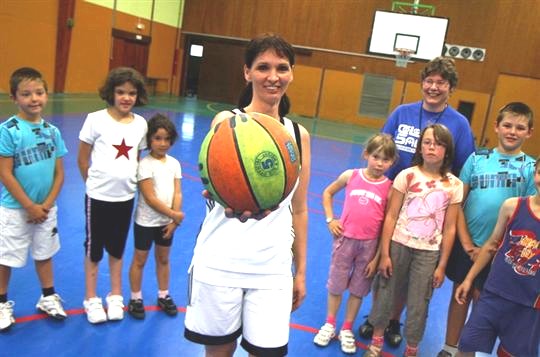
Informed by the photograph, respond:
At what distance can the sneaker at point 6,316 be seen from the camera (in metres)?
2.53

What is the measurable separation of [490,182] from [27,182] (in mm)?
2638

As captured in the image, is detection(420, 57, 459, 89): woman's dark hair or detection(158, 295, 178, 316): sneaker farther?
detection(158, 295, 178, 316): sneaker

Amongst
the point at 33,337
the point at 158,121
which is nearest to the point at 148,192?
the point at 158,121

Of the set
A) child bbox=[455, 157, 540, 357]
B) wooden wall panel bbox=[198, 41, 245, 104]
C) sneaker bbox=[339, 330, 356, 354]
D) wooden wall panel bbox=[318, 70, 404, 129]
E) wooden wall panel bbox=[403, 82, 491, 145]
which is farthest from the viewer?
wooden wall panel bbox=[198, 41, 245, 104]

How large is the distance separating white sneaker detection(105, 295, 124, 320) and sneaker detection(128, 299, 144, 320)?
6 centimetres

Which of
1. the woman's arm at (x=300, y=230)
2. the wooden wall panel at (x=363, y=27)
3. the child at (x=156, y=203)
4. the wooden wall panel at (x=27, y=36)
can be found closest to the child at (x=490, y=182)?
the woman's arm at (x=300, y=230)

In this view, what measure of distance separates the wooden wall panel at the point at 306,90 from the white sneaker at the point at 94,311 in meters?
14.7

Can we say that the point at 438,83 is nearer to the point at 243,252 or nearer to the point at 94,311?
the point at 243,252

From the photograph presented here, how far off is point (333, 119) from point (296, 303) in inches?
606

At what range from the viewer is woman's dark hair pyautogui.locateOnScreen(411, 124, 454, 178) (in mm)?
2490

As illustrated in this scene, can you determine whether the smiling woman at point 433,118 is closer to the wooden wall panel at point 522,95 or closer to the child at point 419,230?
the child at point 419,230

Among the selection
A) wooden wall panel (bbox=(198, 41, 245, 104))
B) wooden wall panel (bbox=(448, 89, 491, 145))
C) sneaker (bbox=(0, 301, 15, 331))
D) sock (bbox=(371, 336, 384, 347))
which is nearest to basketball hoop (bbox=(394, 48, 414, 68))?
wooden wall panel (bbox=(448, 89, 491, 145))

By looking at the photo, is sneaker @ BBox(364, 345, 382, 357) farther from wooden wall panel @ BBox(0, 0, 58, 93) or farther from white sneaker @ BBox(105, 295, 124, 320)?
wooden wall panel @ BBox(0, 0, 58, 93)

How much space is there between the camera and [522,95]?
14289 mm
